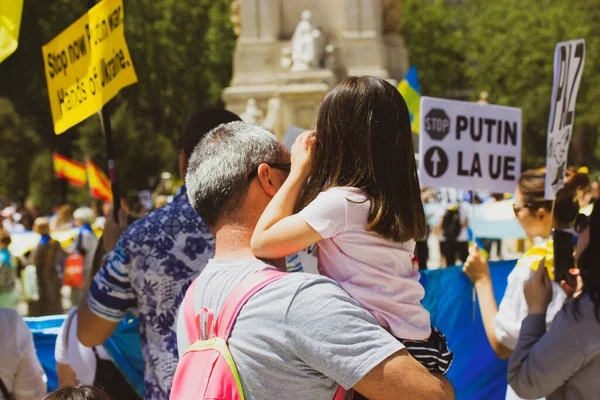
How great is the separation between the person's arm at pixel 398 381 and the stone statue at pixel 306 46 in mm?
23132

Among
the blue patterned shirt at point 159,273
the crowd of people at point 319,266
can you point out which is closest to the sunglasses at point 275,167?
the crowd of people at point 319,266

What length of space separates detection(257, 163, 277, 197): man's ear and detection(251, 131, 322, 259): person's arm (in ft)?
0.32

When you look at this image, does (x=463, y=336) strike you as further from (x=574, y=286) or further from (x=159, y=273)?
(x=159, y=273)

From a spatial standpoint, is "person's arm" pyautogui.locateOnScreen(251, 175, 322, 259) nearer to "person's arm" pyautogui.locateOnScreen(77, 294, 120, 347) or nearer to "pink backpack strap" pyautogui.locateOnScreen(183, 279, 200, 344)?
"pink backpack strap" pyautogui.locateOnScreen(183, 279, 200, 344)

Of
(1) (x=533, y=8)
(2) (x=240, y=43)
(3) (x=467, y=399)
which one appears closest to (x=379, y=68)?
(2) (x=240, y=43)

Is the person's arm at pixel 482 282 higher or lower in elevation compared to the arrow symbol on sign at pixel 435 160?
lower

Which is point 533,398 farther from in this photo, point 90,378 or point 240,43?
point 240,43

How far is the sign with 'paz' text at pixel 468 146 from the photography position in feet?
17.2

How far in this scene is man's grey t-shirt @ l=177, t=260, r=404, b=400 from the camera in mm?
2260

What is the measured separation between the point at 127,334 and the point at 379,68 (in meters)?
21.8

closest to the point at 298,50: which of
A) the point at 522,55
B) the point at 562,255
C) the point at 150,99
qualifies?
the point at 150,99

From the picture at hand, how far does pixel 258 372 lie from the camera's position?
7.72 ft

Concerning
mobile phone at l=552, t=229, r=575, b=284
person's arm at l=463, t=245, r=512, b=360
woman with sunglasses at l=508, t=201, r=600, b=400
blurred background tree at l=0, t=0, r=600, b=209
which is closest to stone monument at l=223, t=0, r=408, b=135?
blurred background tree at l=0, t=0, r=600, b=209

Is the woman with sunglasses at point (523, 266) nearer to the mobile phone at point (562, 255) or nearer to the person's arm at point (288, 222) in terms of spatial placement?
the mobile phone at point (562, 255)
